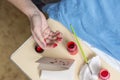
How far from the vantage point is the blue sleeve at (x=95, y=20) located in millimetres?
955

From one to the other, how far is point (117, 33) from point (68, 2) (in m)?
0.23

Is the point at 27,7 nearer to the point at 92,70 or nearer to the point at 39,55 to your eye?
the point at 39,55

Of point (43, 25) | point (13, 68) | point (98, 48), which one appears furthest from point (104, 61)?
point (13, 68)

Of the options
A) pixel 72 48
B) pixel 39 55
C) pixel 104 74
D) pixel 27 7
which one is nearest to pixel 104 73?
pixel 104 74

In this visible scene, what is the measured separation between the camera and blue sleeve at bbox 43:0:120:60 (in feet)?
3.13

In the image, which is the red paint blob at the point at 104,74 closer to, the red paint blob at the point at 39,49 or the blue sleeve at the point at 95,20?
the blue sleeve at the point at 95,20

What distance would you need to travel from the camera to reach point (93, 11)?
0.98 metres

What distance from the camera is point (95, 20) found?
994 mm

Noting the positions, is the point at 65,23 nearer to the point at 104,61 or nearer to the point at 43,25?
the point at 43,25

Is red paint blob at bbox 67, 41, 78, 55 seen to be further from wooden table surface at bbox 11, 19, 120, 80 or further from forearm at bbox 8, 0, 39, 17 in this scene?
forearm at bbox 8, 0, 39, 17

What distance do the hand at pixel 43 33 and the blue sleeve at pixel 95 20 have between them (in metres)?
0.06

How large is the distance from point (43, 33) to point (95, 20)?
0.75 ft

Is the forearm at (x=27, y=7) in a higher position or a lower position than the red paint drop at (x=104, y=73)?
lower

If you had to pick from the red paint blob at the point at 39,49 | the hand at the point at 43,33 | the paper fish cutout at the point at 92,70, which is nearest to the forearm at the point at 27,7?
the hand at the point at 43,33
